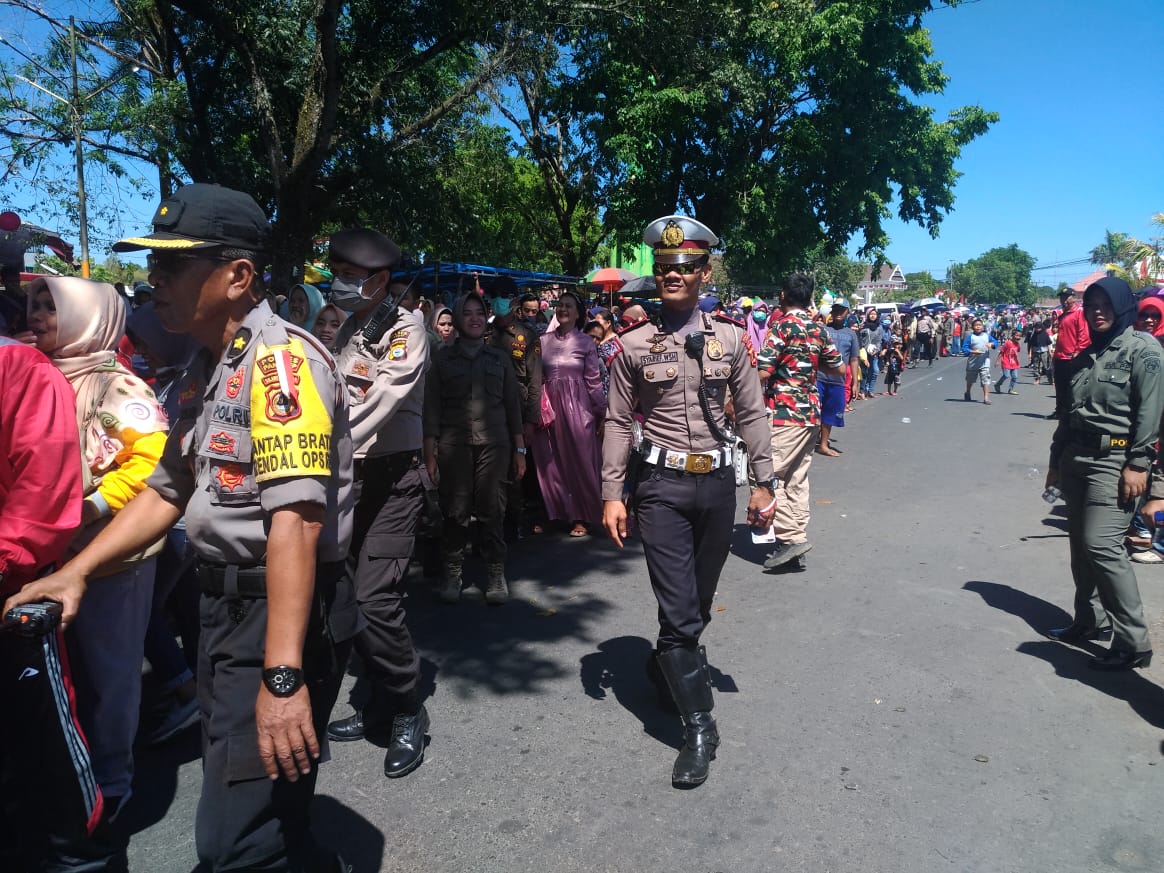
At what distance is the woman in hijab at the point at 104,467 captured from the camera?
8.88 feet

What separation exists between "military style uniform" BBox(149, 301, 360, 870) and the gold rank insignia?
179 centimetres

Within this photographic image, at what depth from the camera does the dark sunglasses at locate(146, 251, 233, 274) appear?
193 cm

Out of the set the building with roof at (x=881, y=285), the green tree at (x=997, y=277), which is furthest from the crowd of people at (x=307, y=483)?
the green tree at (x=997, y=277)

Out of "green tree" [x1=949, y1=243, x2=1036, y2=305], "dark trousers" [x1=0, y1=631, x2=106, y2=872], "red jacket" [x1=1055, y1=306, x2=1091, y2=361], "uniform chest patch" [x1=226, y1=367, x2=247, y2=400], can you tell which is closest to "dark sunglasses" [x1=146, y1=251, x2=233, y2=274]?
"uniform chest patch" [x1=226, y1=367, x2=247, y2=400]

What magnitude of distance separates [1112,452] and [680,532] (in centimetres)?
249

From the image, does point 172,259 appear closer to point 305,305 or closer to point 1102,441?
point 305,305

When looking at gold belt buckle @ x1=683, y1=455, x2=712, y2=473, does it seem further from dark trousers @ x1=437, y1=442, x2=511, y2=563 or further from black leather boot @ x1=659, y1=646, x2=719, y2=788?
dark trousers @ x1=437, y1=442, x2=511, y2=563

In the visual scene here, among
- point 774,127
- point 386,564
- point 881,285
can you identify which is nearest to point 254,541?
point 386,564

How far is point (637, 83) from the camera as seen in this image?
58.4 ft

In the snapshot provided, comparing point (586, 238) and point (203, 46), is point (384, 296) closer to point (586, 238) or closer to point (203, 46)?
point (203, 46)

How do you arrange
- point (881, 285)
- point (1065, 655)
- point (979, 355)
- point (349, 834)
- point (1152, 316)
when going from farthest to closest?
1. point (881, 285)
2. point (979, 355)
3. point (1152, 316)
4. point (1065, 655)
5. point (349, 834)

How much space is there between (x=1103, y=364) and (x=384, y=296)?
365 centimetres

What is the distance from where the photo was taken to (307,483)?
1801 mm

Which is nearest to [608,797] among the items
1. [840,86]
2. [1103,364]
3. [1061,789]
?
[1061,789]
